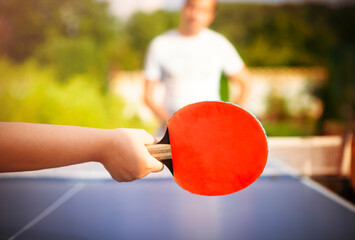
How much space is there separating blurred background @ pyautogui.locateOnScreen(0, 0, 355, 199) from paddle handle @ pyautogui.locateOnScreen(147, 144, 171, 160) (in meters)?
4.75

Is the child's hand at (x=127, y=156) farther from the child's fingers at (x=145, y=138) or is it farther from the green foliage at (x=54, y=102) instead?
the green foliage at (x=54, y=102)

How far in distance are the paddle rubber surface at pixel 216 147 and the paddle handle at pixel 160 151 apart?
0.02m

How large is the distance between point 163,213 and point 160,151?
1074mm

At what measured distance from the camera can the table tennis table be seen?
1567mm

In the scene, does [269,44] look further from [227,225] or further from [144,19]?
[227,225]

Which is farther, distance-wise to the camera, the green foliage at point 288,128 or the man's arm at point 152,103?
the green foliage at point 288,128

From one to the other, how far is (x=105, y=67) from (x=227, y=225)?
6.14 m

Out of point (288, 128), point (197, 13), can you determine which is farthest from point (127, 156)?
point (288, 128)

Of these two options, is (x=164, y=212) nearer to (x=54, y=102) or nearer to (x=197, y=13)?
(x=197, y=13)

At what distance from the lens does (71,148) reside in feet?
2.57

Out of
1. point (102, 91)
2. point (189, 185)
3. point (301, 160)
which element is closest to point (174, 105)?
point (301, 160)

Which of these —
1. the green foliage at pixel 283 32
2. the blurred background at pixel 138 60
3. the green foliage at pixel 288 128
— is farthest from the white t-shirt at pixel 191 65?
the green foliage at pixel 283 32

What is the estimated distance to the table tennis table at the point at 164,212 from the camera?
1.57 meters

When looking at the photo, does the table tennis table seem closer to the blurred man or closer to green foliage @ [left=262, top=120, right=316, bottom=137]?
the blurred man
